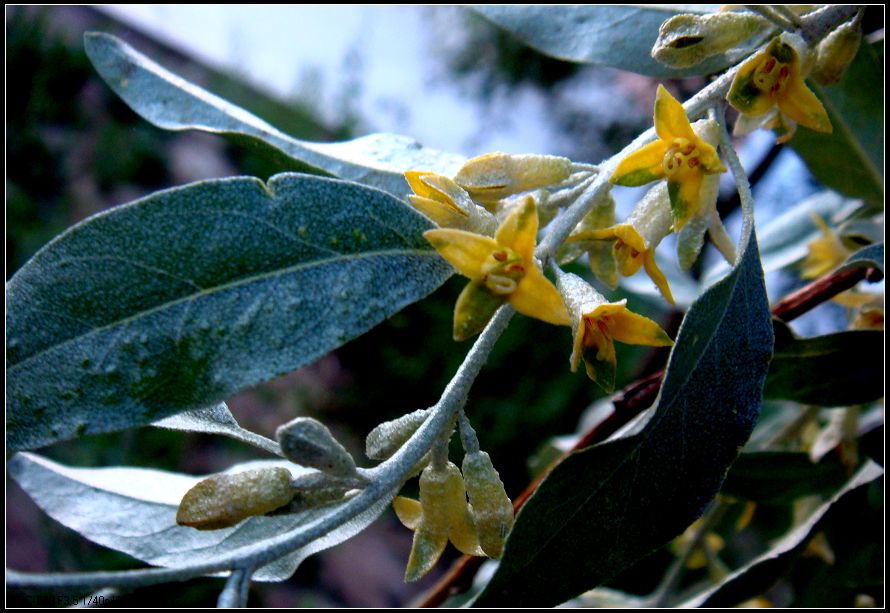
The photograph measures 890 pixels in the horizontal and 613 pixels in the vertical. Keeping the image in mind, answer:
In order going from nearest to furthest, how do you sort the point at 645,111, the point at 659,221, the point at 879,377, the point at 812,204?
1. the point at 659,221
2. the point at 879,377
3. the point at 812,204
4. the point at 645,111

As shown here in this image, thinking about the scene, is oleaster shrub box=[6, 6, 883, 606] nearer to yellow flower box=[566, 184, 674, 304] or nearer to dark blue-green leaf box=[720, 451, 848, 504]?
yellow flower box=[566, 184, 674, 304]

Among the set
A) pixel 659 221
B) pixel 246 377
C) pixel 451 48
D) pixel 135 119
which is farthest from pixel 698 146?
pixel 451 48

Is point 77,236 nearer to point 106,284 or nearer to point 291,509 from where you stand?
point 106,284

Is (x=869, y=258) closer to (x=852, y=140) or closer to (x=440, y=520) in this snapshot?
(x=852, y=140)

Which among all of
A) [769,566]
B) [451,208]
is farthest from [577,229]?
[769,566]

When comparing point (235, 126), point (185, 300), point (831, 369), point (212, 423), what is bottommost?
point (831, 369)

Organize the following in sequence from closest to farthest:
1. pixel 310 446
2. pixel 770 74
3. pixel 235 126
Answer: pixel 310 446
pixel 770 74
pixel 235 126
